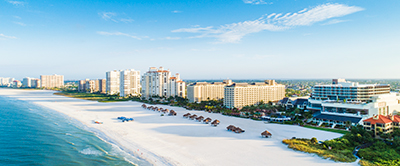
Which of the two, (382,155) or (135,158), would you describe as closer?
(382,155)

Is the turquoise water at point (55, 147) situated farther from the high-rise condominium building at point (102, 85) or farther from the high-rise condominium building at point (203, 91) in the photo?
the high-rise condominium building at point (102, 85)

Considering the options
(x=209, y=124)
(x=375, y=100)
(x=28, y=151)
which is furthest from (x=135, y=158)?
(x=375, y=100)

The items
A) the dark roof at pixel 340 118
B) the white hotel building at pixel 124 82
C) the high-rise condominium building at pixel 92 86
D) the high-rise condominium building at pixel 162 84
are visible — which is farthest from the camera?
the high-rise condominium building at pixel 92 86

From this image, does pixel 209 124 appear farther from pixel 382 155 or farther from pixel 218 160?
pixel 382 155

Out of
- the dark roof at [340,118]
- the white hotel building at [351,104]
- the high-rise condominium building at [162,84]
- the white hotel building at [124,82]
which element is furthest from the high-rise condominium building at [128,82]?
the dark roof at [340,118]

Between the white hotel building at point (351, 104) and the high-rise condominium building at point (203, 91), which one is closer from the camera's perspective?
the white hotel building at point (351, 104)

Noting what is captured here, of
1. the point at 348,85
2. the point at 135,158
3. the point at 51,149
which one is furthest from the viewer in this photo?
the point at 348,85

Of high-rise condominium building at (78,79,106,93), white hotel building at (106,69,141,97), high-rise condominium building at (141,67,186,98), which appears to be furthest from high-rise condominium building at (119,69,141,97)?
high-rise condominium building at (78,79,106,93)

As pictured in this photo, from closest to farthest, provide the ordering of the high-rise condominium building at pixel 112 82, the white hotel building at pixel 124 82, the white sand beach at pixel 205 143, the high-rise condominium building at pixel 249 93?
the white sand beach at pixel 205 143 → the high-rise condominium building at pixel 249 93 → the white hotel building at pixel 124 82 → the high-rise condominium building at pixel 112 82
